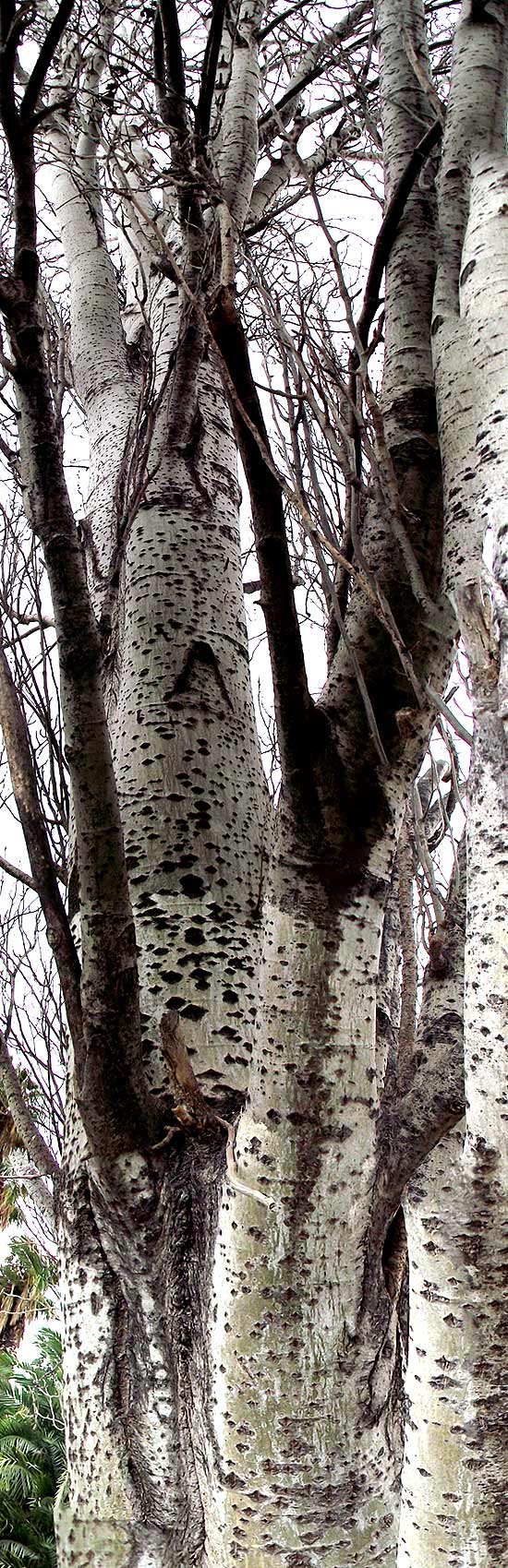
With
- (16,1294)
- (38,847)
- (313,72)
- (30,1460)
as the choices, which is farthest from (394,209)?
(16,1294)

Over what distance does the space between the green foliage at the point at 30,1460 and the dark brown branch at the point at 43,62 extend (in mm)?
6330

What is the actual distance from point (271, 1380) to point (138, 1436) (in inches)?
12.4

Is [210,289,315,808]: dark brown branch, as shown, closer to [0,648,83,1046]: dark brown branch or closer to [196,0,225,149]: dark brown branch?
[0,648,83,1046]: dark brown branch

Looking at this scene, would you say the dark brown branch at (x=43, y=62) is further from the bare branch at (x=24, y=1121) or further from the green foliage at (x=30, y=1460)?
the green foliage at (x=30, y=1460)

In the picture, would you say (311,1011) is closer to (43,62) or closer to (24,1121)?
(24,1121)

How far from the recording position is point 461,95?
1.58 m

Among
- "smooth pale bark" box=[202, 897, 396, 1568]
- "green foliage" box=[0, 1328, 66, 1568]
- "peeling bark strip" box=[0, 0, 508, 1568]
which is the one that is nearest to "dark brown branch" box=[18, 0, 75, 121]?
"peeling bark strip" box=[0, 0, 508, 1568]

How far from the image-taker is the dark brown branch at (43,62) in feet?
3.69

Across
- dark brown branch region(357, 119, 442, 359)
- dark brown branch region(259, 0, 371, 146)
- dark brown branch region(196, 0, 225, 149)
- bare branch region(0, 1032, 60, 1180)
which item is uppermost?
dark brown branch region(259, 0, 371, 146)

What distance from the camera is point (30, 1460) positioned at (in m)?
7.25

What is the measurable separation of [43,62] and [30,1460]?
8.29m

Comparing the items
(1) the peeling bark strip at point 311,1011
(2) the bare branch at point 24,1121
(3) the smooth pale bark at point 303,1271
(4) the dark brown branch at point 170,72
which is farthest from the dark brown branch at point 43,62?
(2) the bare branch at point 24,1121

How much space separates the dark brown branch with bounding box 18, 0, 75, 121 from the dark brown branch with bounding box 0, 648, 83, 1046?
61 centimetres

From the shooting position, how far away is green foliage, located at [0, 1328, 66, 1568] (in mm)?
6703
